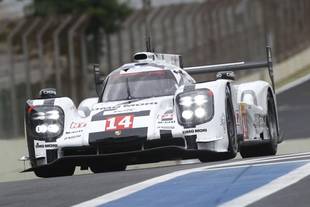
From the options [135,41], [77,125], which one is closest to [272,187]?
[77,125]

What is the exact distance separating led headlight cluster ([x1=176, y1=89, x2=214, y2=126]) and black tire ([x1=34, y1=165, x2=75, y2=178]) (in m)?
1.69

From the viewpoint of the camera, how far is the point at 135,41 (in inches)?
1170

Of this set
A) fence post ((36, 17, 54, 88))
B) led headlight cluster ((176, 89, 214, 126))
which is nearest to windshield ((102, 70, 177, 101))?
led headlight cluster ((176, 89, 214, 126))

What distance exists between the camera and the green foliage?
41.4 meters

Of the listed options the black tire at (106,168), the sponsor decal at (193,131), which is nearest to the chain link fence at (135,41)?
the black tire at (106,168)

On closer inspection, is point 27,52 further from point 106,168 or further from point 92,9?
point 92,9

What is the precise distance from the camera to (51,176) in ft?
45.1

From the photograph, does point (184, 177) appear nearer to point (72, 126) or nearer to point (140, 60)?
point (72, 126)

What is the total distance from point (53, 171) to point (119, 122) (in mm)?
1332

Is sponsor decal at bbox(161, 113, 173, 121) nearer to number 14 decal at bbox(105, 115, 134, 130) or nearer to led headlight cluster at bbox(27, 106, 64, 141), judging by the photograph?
number 14 decal at bbox(105, 115, 134, 130)

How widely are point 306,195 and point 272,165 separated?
7.80 feet

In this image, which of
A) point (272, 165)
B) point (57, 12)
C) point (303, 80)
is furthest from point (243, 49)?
point (272, 165)

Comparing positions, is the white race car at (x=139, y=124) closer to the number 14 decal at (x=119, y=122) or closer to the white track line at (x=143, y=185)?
the number 14 decal at (x=119, y=122)

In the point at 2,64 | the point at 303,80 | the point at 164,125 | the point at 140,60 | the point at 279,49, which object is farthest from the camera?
the point at 279,49
